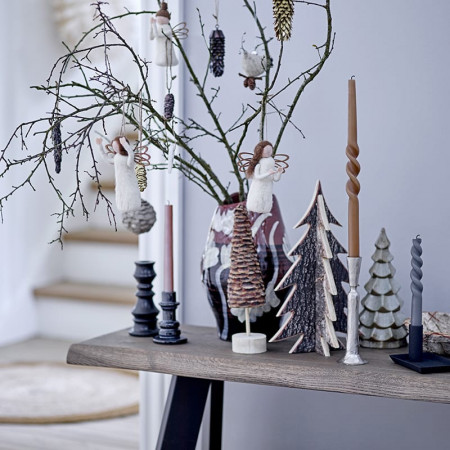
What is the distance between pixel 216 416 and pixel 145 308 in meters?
0.27

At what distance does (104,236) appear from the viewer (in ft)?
11.8

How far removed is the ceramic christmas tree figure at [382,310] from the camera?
1282mm

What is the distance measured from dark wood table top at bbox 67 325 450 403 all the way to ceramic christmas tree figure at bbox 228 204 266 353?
29 millimetres

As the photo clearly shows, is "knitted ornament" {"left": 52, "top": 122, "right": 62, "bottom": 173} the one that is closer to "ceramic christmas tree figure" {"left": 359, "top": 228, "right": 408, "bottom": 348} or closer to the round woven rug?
"ceramic christmas tree figure" {"left": 359, "top": 228, "right": 408, "bottom": 348}

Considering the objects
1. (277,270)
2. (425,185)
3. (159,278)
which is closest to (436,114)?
(425,185)

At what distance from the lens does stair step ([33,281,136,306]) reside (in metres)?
3.27

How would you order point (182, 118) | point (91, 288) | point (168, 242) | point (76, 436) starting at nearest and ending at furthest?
point (168, 242), point (182, 118), point (76, 436), point (91, 288)

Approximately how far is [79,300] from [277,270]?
2.23 meters

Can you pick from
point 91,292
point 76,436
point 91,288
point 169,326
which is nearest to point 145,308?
point 169,326

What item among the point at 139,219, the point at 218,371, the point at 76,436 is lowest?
the point at 76,436

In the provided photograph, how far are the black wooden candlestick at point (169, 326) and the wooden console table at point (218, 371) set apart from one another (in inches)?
0.6

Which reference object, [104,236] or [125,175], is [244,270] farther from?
[104,236]

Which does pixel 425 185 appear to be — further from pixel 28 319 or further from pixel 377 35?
pixel 28 319

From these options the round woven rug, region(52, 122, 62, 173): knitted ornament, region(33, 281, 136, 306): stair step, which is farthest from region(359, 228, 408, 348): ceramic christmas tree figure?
region(33, 281, 136, 306): stair step
